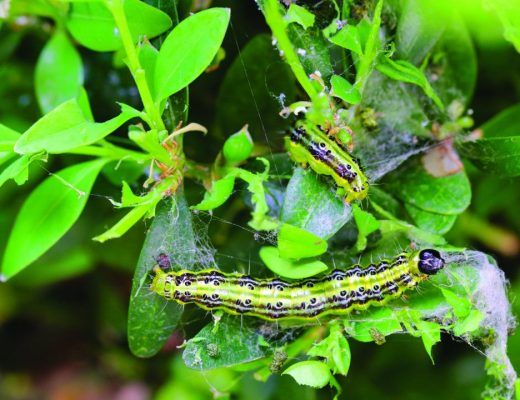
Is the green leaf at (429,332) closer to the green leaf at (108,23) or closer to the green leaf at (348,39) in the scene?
the green leaf at (348,39)

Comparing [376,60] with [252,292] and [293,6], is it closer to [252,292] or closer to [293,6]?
[293,6]

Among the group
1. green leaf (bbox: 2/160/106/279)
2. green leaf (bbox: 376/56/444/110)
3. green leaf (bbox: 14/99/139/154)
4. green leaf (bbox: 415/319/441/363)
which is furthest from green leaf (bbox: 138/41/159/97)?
green leaf (bbox: 415/319/441/363)

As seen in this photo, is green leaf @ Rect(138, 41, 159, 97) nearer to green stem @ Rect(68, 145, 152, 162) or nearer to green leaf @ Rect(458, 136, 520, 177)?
green stem @ Rect(68, 145, 152, 162)

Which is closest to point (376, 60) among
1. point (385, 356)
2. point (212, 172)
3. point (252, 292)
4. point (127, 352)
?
point (212, 172)

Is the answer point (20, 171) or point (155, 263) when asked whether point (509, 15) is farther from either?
point (20, 171)

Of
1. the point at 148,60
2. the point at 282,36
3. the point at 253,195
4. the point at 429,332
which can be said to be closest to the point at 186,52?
the point at 148,60
